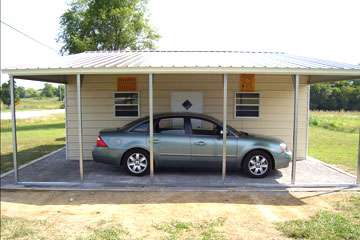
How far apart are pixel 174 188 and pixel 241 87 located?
4.27 metres

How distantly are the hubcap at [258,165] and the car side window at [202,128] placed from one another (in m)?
1.07

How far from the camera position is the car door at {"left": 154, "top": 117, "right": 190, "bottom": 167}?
6.97 meters

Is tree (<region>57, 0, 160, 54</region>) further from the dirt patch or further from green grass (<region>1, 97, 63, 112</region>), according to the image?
green grass (<region>1, 97, 63, 112</region>)

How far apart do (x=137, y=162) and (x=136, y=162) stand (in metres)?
0.02

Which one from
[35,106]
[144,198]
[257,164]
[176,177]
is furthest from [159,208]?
[35,106]

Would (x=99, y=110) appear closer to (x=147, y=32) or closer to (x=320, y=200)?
(x=320, y=200)

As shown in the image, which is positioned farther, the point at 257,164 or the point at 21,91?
the point at 21,91

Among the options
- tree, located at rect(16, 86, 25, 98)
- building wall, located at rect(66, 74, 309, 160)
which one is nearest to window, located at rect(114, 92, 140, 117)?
A: building wall, located at rect(66, 74, 309, 160)

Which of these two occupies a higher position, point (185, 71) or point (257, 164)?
point (185, 71)

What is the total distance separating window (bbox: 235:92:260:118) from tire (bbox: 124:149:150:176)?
11.7 feet

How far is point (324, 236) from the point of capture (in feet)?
13.6

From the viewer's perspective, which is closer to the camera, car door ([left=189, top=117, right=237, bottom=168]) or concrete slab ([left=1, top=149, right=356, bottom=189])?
concrete slab ([left=1, top=149, right=356, bottom=189])

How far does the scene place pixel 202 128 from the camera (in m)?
7.63

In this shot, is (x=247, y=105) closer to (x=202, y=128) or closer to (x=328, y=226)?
(x=202, y=128)
